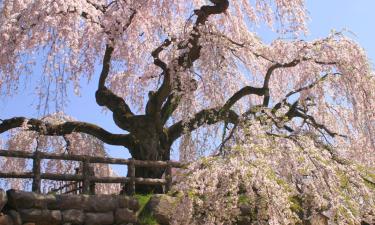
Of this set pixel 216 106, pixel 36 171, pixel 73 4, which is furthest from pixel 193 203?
pixel 73 4

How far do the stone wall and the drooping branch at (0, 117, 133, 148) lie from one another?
7.81 feet

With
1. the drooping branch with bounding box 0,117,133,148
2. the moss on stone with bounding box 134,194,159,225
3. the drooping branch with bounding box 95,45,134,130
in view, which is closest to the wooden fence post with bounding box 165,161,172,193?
the moss on stone with bounding box 134,194,159,225

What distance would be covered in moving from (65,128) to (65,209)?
3.16 meters

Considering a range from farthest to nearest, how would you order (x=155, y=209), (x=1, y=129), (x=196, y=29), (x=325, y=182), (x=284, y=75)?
(x=284, y=75)
(x=1, y=129)
(x=196, y=29)
(x=155, y=209)
(x=325, y=182)

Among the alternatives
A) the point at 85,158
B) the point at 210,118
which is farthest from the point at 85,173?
the point at 210,118

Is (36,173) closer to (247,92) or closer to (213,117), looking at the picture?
(213,117)

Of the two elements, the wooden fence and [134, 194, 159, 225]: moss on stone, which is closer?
[134, 194, 159, 225]: moss on stone

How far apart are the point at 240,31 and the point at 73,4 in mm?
4144

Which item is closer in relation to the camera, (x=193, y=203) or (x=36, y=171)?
(x=193, y=203)

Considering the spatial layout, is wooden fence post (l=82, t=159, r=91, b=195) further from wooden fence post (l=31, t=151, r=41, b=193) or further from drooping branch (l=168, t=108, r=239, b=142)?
drooping branch (l=168, t=108, r=239, b=142)

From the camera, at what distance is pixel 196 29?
35.0ft

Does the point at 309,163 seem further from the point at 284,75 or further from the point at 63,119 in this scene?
the point at 63,119

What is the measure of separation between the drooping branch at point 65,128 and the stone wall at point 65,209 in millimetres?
2381

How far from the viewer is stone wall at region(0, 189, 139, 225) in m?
8.22
